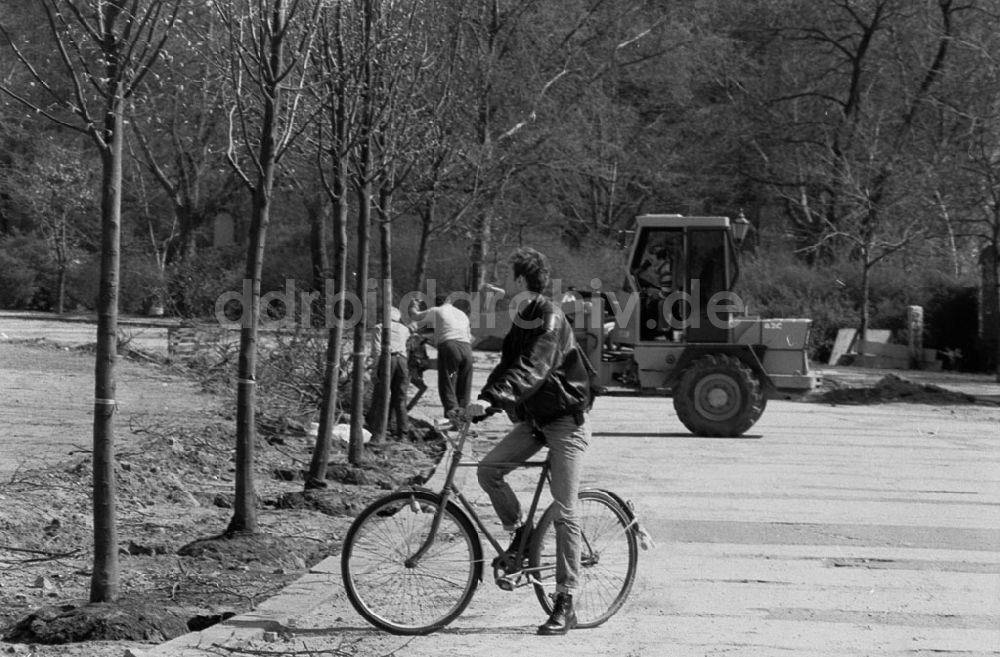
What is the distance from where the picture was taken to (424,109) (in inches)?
618

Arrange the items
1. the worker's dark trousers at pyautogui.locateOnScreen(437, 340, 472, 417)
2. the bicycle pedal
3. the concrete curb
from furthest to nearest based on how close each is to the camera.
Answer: the worker's dark trousers at pyautogui.locateOnScreen(437, 340, 472, 417)
the bicycle pedal
the concrete curb

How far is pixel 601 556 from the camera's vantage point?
→ 7.17 metres

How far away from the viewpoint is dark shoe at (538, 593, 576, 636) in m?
6.86

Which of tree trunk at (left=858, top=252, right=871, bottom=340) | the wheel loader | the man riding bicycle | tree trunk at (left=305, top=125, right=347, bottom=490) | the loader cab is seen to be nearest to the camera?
the man riding bicycle

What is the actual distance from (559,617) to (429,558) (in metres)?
0.68

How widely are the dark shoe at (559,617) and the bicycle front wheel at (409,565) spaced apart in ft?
1.30

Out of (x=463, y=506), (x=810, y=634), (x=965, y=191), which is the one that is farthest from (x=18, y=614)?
(x=965, y=191)

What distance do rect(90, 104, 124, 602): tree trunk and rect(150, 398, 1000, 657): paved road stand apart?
33.4 inches

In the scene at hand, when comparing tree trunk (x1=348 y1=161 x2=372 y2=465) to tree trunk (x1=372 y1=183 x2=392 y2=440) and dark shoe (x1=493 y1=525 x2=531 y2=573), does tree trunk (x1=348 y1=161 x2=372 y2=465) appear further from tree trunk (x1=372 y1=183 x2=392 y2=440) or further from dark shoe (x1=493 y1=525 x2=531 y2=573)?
dark shoe (x1=493 y1=525 x2=531 y2=573)

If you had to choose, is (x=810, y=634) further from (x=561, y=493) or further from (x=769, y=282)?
(x=769, y=282)

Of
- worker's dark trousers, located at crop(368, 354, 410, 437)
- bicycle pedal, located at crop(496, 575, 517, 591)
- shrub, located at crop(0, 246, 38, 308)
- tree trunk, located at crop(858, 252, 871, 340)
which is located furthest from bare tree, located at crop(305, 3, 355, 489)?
shrub, located at crop(0, 246, 38, 308)

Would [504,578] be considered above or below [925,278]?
below

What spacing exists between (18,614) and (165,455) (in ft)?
16.2

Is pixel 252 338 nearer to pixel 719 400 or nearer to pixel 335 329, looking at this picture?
pixel 335 329
